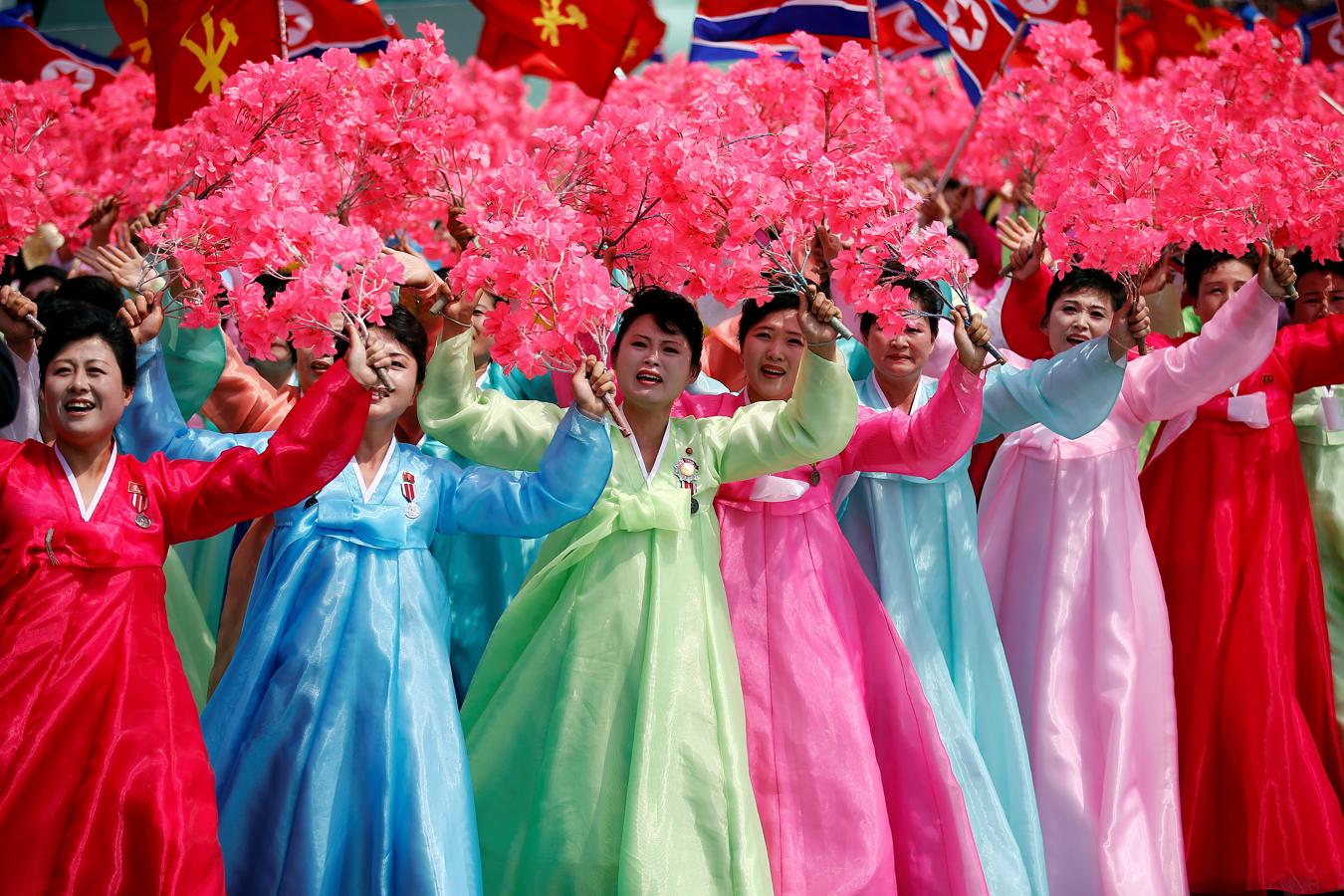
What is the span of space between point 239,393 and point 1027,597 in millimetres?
2494

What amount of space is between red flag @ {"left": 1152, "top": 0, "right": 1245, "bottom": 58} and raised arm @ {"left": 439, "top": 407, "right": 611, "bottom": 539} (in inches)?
262

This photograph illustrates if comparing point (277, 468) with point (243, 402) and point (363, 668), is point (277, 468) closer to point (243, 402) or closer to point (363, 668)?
point (363, 668)

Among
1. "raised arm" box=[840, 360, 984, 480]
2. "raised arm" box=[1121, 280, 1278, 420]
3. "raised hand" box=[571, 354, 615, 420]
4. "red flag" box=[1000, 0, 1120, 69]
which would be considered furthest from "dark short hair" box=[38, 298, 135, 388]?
"red flag" box=[1000, 0, 1120, 69]

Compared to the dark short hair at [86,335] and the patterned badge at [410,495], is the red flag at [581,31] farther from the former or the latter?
the dark short hair at [86,335]

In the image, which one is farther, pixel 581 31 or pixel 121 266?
pixel 581 31

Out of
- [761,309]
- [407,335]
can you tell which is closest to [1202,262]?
[761,309]

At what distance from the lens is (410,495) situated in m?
3.63

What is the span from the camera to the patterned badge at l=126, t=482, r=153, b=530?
3186 mm

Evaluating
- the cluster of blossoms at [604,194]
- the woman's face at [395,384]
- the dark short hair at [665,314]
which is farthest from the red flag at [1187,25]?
the woman's face at [395,384]

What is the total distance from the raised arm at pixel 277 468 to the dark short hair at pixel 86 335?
0.81 feet

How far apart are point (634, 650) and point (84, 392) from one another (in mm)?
1390

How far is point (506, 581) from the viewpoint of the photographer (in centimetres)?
462

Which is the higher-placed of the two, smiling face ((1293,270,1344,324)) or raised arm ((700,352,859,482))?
smiling face ((1293,270,1344,324))

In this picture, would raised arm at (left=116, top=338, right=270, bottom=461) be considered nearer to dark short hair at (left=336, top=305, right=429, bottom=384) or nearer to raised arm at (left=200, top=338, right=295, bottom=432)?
dark short hair at (left=336, top=305, right=429, bottom=384)
